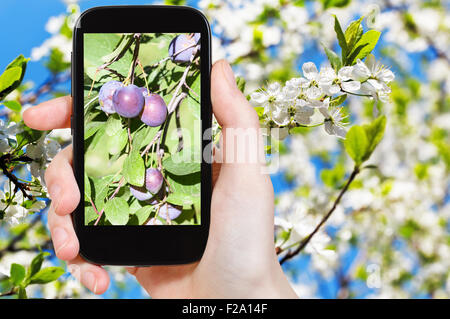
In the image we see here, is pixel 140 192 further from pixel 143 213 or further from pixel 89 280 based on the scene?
pixel 89 280

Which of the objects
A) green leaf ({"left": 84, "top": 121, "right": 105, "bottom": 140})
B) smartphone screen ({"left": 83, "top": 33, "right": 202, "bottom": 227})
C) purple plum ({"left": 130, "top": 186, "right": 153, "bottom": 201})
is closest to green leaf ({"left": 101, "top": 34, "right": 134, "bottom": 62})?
smartphone screen ({"left": 83, "top": 33, "right": 202, "bottom": 227})

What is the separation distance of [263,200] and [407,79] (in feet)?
7.30

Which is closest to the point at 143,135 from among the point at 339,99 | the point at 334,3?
the point at 339,99

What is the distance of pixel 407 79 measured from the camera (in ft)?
8.35

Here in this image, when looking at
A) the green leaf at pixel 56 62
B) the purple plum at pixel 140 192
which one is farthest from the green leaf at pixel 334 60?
the green leaf at pixel 56 62

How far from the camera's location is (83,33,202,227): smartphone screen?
0.68 meters

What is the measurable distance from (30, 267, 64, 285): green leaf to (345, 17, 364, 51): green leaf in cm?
62

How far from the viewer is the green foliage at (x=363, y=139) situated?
0.69 metres

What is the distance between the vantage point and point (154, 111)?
2.22 feet

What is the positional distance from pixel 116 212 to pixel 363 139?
45cm

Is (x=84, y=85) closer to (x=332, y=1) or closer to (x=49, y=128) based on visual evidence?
(x=49, y=128)

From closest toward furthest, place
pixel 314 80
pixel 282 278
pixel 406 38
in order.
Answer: pixel 314 80, pixel 282 278, pixel 406 38

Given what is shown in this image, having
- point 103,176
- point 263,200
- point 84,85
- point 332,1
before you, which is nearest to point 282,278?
point 263,200

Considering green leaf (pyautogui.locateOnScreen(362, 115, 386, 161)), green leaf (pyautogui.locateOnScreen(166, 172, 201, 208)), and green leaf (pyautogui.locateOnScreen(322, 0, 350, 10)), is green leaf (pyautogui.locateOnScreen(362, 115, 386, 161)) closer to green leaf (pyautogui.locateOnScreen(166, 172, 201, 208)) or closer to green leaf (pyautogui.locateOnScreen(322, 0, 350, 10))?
green leaf (pyautogui.locateOnScreen(166, 172, 201, 208))
